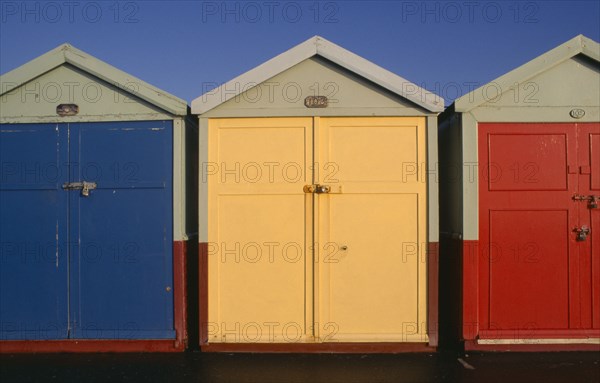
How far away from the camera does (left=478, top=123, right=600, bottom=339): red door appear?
5520mm

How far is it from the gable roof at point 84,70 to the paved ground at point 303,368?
8.39 feet

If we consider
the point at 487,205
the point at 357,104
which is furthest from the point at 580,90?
the point at 357,104

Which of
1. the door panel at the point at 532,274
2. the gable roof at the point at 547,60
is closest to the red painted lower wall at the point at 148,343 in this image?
the door panel at the point at 532,274

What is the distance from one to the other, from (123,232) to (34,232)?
95 cm

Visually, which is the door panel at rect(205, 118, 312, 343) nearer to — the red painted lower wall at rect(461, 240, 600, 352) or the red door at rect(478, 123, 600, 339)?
the red painted lower wall at rect(461, 240, 600, 352)

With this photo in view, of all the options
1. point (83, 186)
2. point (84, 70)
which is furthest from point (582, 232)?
point (84, 70)

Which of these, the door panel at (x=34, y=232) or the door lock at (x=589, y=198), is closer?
the door lock at (x=589, y=198)

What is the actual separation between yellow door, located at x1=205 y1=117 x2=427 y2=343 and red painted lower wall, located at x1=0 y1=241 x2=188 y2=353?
0.29 meters

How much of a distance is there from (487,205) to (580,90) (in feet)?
4.97

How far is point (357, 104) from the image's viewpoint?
5582 millimetres

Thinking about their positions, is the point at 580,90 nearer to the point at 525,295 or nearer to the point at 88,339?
the point at 525,295

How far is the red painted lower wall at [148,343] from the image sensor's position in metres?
5.60

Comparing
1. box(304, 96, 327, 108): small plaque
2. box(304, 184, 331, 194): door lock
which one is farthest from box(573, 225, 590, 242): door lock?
box(304, 96, 327, 108): small plaque

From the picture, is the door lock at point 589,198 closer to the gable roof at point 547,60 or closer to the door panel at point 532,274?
the door panel at point 532,274
